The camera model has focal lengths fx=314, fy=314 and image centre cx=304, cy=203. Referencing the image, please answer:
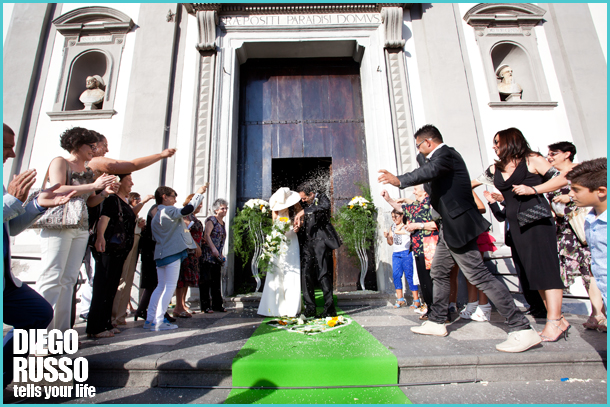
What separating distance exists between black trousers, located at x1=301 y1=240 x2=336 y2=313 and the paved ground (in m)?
1.53

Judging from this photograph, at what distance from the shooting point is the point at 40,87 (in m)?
7.43

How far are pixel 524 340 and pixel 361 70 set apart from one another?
7.11m

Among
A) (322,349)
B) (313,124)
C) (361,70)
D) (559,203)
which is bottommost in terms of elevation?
(322,349)

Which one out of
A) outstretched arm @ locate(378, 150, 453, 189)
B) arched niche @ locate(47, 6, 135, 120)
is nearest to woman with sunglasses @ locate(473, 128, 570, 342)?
outstretched arm @ locate(378, 150, 453, 189)

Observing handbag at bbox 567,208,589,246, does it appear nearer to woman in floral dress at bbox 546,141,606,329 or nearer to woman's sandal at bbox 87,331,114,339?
woman in floral dress at bbox 546,141,606,329

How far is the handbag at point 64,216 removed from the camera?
293 centimetres

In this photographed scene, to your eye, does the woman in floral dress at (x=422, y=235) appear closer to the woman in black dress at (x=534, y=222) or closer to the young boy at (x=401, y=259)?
the young boy at (x=401, y=259)

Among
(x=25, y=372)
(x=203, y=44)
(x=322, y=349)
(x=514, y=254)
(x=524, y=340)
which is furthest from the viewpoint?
(x=203, y=44)

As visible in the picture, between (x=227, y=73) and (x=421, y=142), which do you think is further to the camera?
(x=227, y=73)

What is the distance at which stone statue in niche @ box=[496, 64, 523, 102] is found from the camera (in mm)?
7586

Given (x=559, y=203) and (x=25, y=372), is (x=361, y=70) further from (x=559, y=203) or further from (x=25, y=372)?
(x=25, y=372)

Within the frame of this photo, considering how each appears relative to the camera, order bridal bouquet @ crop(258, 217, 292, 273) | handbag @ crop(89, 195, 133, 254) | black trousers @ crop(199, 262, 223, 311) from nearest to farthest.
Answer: handbag @ crop(89, 195, 133, 254)
bridal bouquet @ crop(258, 217, 292, 273)
black trousers @ crop(199, 262, 223, 311)

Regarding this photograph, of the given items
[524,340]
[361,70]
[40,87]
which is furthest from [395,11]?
[40,87]

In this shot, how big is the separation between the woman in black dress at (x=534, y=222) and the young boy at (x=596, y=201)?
83 centimetres
